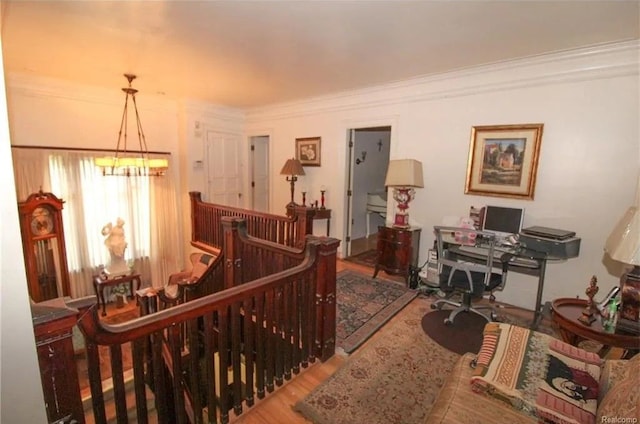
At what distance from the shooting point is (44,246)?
3609mm

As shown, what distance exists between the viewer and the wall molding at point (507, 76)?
2.57 metres

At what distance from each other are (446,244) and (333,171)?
211 cm

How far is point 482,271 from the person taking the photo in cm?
256

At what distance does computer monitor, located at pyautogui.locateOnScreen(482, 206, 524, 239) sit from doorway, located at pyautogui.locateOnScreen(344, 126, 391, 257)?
96.7 inches

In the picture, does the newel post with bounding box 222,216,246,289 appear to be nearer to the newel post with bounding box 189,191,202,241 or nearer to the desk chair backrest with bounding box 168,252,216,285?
the desk chair backrest with bounding box 168,252,216,285

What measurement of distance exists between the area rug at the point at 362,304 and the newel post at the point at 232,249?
106 centimetres

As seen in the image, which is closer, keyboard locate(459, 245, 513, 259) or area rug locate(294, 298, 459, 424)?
area rug locate(294, 298, 459, 424)

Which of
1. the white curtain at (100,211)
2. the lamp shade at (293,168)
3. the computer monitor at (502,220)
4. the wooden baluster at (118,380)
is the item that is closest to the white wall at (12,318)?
the wooden baluster at (118,380)

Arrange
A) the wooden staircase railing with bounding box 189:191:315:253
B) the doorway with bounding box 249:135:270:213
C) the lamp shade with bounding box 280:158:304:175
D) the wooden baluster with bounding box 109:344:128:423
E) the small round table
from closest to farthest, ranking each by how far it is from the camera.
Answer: the wooden baluster with bounding box 109:344:128:423, the small round table, the wooden staircase railing with bounding box 189:191:315:253, the lamp shade with bounding box 280:158:304:175, the doorway with bounding box 249:135:270:213

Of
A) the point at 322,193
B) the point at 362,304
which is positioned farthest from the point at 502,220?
the point at 322,193

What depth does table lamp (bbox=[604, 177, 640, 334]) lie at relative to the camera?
1611 mm

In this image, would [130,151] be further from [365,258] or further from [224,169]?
[365,258]

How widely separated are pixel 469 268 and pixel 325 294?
133 centimetres

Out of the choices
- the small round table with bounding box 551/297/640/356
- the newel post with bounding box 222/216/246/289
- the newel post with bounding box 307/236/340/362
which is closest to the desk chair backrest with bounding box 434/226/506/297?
the small round table with bounding box 551/297/640/356
